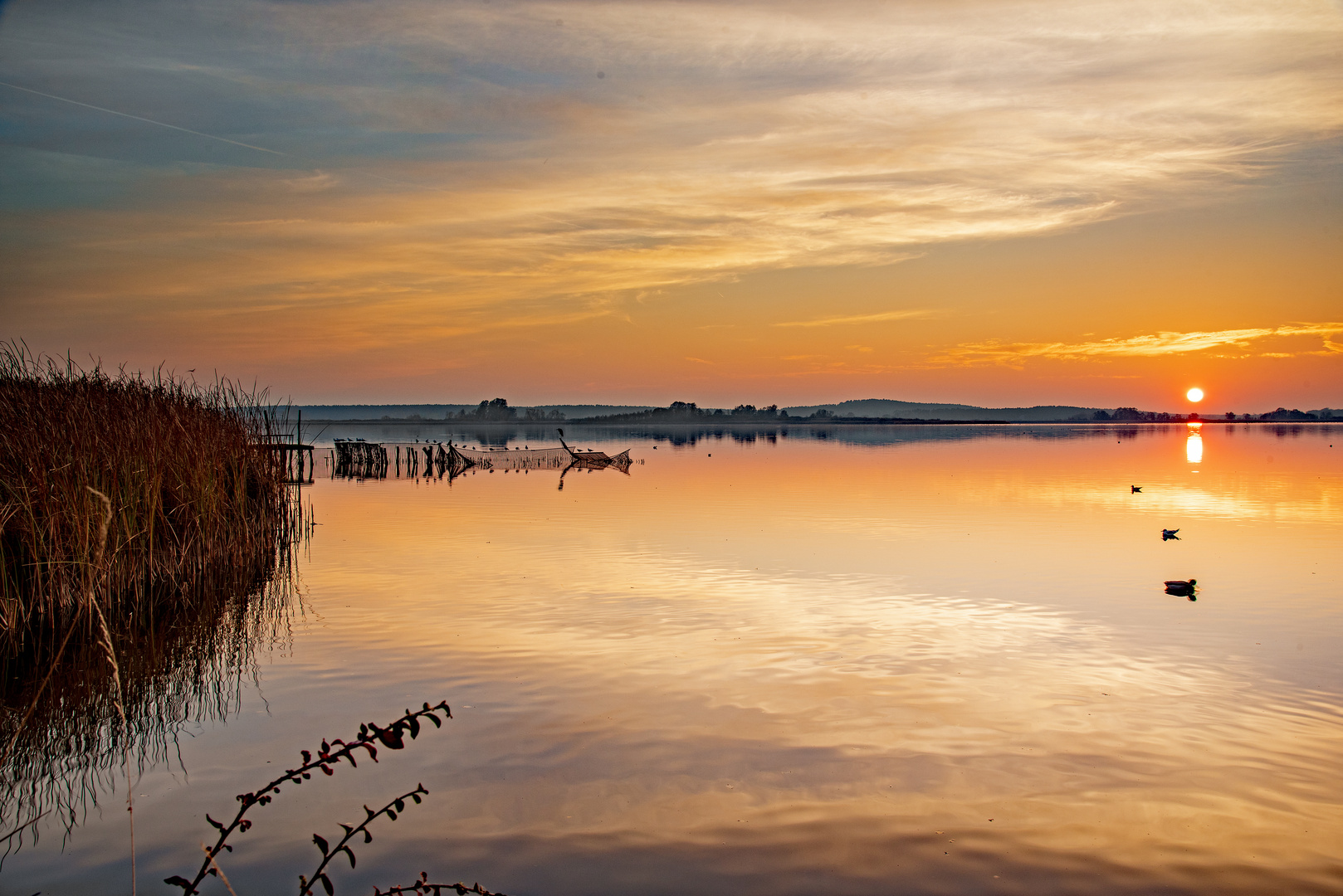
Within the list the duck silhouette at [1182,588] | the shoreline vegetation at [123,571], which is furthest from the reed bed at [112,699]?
the duck silhouette at [1182,588]

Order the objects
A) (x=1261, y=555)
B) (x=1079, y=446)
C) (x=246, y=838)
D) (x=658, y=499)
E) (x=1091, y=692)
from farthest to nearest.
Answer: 1. (x=1079, y=446)
2. (x=658, y=499)
3. (x=1261, y=555)
4. (x=1091, y=692)
5. (x=246, y=838)

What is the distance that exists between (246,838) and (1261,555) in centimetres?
1629

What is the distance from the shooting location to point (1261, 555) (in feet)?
53.6

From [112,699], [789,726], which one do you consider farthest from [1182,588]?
[112,699]

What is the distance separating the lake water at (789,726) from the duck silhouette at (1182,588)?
194 millimetres

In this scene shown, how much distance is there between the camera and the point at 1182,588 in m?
12.8

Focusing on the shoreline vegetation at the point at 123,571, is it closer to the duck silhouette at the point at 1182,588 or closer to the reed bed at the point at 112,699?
the reed bed at the point at 112,699

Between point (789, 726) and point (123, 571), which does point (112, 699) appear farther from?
point (789, 726)

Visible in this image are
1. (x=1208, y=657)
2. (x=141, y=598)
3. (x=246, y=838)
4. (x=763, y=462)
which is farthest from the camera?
(x=763, y=462)

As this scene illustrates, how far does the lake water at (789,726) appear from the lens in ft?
17.4

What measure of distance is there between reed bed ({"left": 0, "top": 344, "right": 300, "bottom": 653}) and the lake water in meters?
1.52

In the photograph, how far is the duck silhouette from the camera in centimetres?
1276

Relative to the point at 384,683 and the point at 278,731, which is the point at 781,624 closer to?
the point at 384,683

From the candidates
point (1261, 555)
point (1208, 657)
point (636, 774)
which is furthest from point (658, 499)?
point (636, 774)
